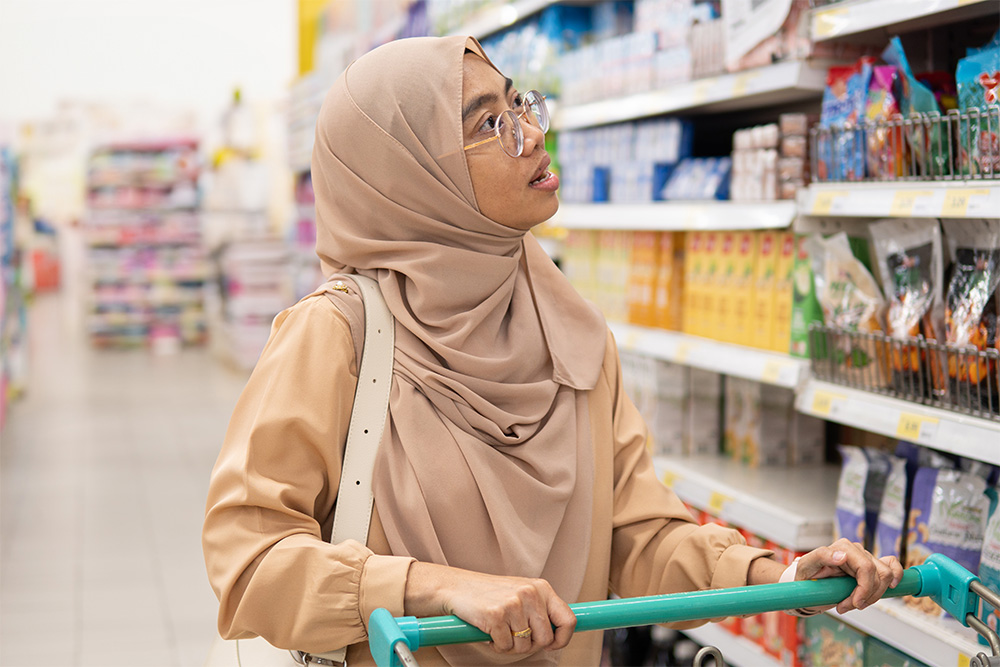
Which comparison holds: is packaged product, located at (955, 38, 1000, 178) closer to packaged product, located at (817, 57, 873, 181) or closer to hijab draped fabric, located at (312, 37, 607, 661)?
packaged product, located at (817, 57, 873, 181)

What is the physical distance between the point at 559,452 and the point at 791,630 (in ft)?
4.23

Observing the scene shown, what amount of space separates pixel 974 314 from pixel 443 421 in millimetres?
1112

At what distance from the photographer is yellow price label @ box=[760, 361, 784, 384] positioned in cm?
244

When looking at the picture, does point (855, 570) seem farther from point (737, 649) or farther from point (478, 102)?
point (737, 649)

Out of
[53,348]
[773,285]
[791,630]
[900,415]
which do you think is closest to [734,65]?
[773,285]

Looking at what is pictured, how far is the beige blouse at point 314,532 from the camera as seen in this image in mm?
1280

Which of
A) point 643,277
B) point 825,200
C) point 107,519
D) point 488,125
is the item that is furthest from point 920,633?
point 107,519

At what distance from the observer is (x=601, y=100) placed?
3.28 meters

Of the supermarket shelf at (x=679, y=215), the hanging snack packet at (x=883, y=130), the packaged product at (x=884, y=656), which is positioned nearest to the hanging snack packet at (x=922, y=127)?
the hanging snack packet at (x=883, y=130)

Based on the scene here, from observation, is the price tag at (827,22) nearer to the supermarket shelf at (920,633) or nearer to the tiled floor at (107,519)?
the supermarket shelf at (920,633)

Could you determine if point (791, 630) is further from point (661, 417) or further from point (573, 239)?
point (573, 239)

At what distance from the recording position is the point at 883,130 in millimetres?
2109

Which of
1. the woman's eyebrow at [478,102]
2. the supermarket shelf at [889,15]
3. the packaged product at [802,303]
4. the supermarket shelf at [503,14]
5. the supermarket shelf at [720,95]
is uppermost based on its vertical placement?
the supermarket shelf at [503,14]

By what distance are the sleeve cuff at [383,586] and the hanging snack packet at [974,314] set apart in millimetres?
1186
